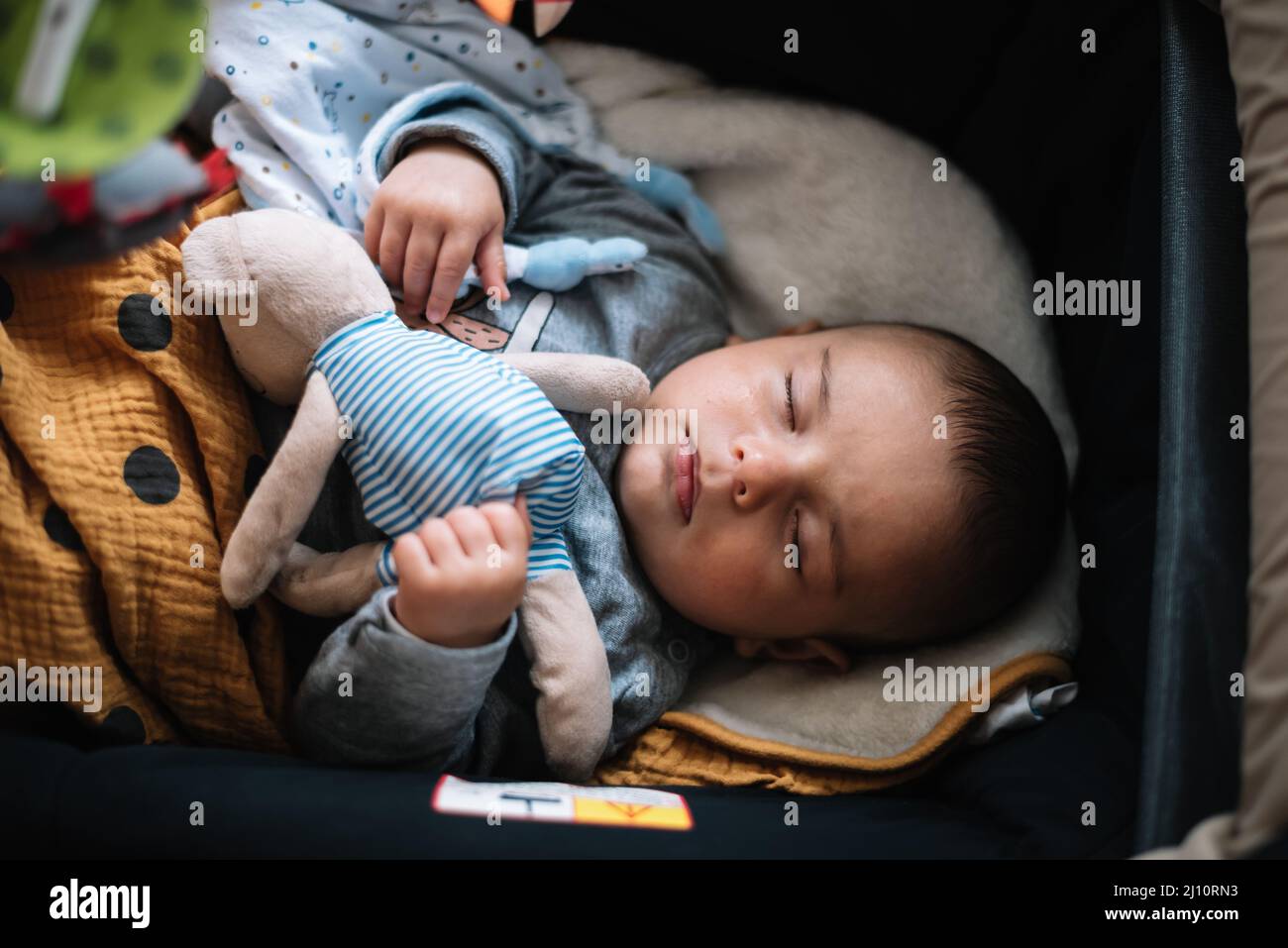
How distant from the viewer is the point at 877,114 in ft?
4.24

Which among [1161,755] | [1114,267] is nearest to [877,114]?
[1114,267]

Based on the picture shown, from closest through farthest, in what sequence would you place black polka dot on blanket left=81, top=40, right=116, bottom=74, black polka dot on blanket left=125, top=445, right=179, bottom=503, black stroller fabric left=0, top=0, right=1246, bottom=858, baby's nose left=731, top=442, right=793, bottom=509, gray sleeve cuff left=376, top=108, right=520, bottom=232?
black polka dot on blanket left=81, top=40, right=116, bottom=74
black stroller fabric left=0, top=0, right=1246, bottom=858
black polka dot on blanket left=125, top=445, right=179, bottom=503
baby's nose left=731, top=442, right=793, bottom=509
gray sleeve cuff left=376, top=108, right=520, bottom=232

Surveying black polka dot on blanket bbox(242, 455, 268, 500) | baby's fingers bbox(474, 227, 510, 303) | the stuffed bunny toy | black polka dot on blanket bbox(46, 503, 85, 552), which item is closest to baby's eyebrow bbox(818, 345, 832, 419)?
the stuffed bunny toy

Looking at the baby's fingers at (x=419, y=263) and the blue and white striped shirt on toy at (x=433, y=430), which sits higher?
the baby's fingers at (x=419, y=263)

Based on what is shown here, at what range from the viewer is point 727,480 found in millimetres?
989

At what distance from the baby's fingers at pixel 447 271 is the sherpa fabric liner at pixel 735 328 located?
0.21 meters

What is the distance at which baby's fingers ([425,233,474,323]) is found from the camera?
39.8 inches

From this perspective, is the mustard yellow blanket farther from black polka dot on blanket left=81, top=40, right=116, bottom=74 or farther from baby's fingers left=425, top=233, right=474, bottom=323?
black polka dot on blanket left=81, top=40, right=116, bottom=74

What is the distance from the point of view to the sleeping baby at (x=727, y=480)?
3.28 feet

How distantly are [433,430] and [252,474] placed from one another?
24 centimetres

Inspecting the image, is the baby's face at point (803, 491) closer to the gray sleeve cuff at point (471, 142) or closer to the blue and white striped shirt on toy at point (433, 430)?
the blue and white striped shirt on toy at point (433, 430)

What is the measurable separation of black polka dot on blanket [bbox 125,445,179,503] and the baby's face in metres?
0.43

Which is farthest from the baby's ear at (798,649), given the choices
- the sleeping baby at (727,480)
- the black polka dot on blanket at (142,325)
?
the black polka dot on blanket at (142,325)

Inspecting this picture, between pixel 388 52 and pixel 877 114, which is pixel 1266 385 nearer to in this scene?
pixel 877 114
